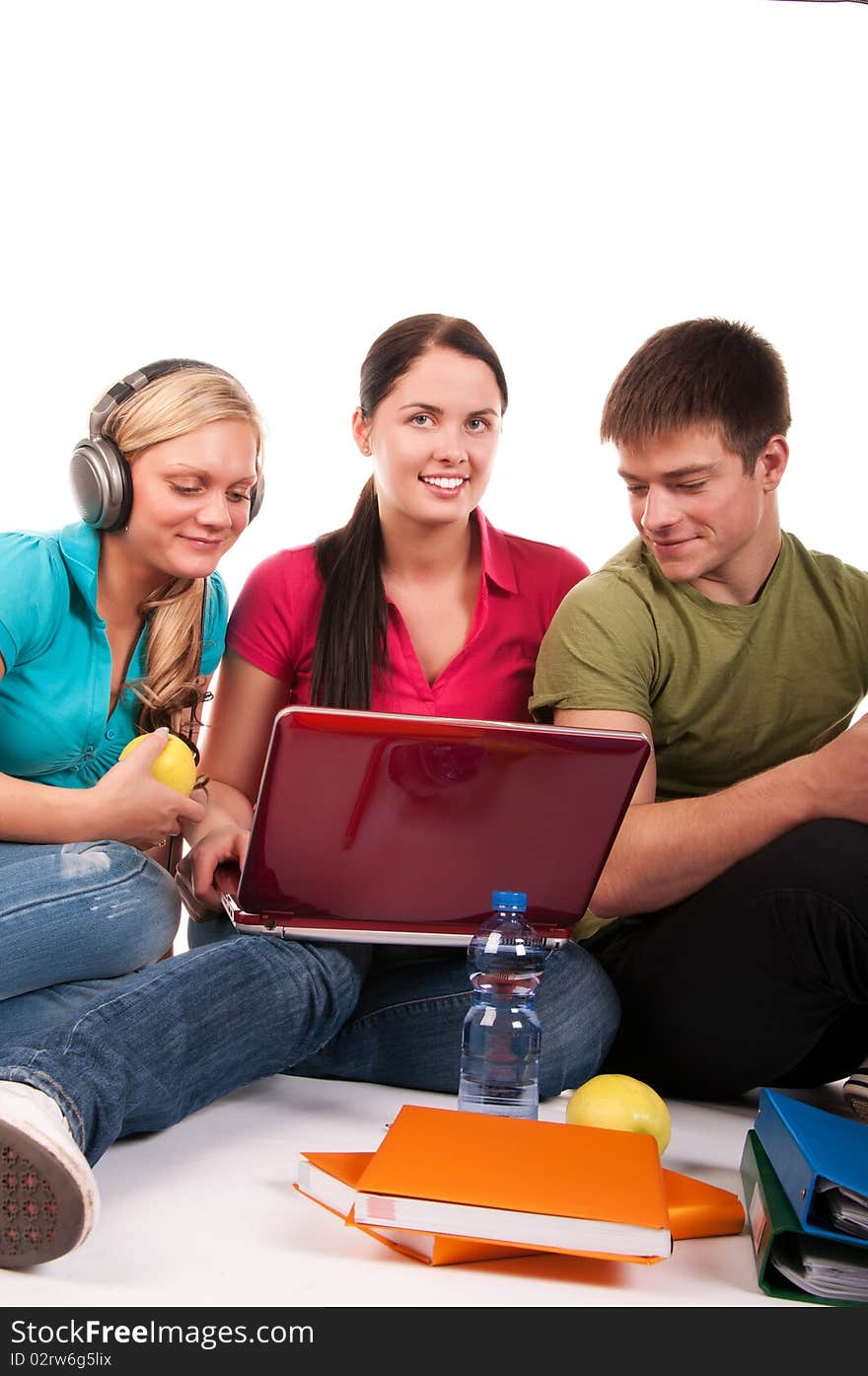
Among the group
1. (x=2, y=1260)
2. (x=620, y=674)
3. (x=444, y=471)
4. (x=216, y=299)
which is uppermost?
(x=216, y=299)

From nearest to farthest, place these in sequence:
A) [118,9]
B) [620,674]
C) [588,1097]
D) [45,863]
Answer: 1. [588,1097]
2. [45,863]
3. [620,674]
4. [118,9]

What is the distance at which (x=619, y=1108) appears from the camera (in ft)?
4.50

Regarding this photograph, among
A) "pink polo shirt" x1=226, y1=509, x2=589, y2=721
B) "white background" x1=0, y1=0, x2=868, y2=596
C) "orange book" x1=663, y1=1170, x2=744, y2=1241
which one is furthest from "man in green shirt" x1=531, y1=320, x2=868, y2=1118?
"white background" x1=0, y1=0, x2=868, y2=596

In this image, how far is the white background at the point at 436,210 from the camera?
3037 millimetres

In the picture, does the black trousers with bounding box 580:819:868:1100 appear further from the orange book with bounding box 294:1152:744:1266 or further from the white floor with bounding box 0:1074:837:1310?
the orange book with bounding box 294:1152:744:1266

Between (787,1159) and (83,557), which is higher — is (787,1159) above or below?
below

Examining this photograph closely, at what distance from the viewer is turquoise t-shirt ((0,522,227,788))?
1655 mm

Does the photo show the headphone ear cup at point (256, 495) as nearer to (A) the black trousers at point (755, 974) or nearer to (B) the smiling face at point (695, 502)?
(B) the smiling face at point (695, 502)

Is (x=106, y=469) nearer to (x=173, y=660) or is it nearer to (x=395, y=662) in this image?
(x=173, y=660)

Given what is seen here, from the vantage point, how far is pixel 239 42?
3.12 metres

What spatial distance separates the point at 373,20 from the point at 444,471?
185cm

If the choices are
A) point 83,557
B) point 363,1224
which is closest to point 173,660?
point 83,557
